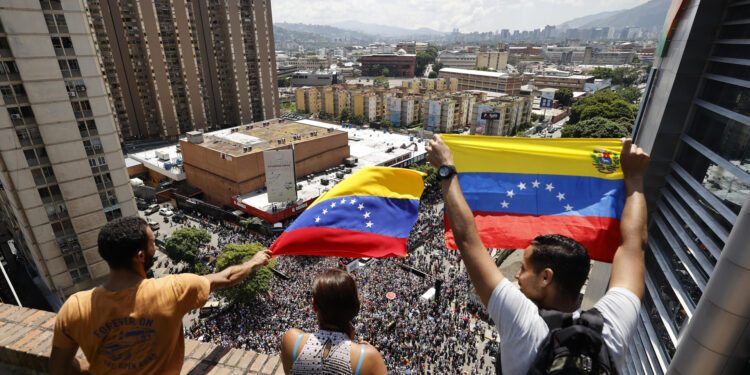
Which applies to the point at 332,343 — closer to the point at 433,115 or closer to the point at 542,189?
the point at 542,189

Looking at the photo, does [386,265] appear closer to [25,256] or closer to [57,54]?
[57,54]

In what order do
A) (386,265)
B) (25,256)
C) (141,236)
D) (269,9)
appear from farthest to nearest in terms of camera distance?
(269,9), (386,265), (25,256), (141,236)

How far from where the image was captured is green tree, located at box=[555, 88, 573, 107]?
3327 inches

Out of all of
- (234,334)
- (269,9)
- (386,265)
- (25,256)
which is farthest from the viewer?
(269,9)

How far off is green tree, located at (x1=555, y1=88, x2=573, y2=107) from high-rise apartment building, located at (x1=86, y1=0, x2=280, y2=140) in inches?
2555

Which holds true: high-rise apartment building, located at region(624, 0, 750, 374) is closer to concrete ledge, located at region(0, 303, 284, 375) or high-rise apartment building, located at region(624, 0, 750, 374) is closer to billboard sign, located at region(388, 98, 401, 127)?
concrete ledge, located at region(0, 303, 284, 375)

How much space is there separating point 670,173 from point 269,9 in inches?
2607

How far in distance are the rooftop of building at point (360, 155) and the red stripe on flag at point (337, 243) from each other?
2859 centimetres

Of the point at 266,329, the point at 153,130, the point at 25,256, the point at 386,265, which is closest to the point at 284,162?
the point at 386,265

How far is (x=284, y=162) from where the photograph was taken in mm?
33250

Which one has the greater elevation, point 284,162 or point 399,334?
point 284,162

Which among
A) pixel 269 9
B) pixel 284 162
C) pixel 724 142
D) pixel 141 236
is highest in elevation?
pixel 269 9

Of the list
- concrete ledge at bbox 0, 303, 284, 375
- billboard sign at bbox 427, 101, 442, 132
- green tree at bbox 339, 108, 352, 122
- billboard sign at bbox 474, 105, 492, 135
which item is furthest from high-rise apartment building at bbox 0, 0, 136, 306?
green tree at bbox 339, 108, 352, 122

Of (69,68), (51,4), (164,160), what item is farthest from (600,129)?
(164,160)
